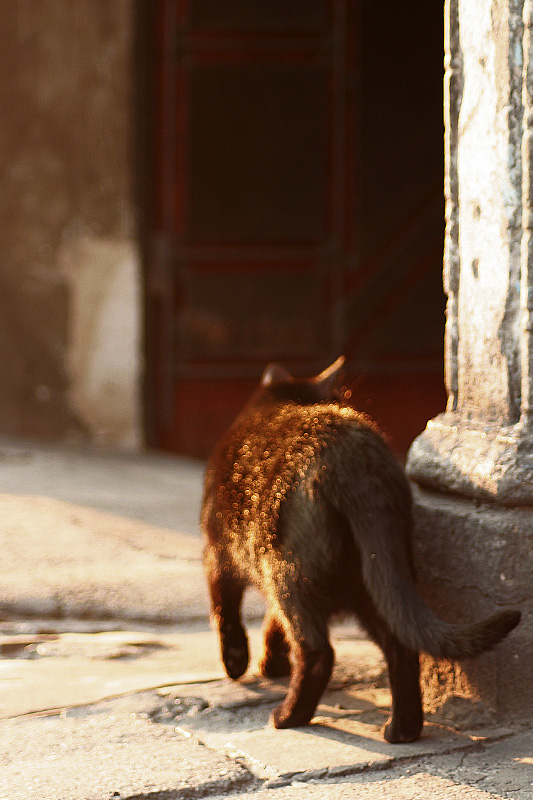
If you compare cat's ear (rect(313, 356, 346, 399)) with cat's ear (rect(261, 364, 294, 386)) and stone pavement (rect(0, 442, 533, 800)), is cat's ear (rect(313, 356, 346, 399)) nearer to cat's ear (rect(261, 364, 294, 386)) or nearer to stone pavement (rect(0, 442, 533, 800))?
cat's ear (rect(261, 364, 294, 386))

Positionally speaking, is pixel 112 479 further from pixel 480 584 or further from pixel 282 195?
pixel 480 584

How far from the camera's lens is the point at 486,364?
7.80 ft

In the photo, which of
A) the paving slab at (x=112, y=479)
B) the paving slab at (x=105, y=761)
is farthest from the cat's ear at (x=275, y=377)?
the paving slab at (x=112, y=479)

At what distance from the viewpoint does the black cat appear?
7.07 feet

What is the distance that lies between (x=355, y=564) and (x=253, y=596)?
4.09ft

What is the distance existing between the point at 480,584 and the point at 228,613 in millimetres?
651

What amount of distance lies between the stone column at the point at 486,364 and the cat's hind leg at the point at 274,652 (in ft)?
1.22

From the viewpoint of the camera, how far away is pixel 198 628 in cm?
314

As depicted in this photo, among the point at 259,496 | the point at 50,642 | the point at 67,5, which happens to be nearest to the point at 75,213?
the point at 67,5

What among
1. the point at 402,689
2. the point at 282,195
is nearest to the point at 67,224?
the point at 282,195

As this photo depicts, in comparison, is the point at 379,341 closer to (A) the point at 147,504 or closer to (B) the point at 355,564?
(A) the point at 147,504

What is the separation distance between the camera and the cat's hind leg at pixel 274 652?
2656mm

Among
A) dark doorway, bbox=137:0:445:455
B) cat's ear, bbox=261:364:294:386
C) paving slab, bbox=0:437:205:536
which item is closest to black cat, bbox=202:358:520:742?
cat's ear, bbox=261:364:294:386

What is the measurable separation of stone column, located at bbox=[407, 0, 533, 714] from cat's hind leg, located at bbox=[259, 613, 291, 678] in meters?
0.37
